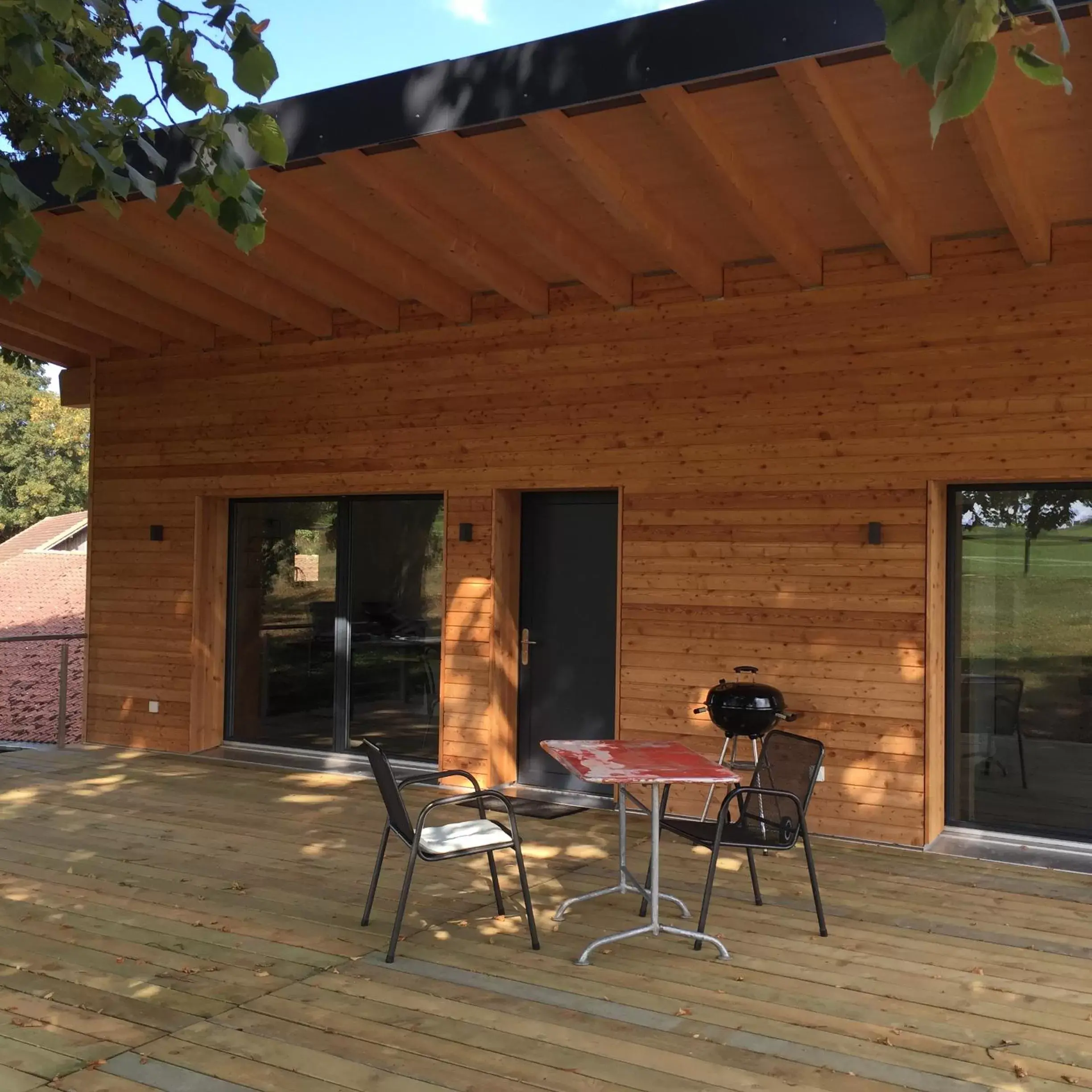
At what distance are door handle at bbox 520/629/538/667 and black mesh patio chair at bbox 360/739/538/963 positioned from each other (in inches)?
121

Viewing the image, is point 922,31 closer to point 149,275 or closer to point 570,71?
point 570,71

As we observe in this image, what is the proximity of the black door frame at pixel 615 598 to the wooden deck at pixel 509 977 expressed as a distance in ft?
3.75

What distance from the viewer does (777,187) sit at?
566 centimetres

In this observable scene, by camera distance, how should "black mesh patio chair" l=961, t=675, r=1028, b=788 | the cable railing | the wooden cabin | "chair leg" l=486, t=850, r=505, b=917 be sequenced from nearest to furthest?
"chair leg" l=486, t=850, r=505, b=917
the wooden cabin
"black mesh patio chair" l=961, t=675, r=1028, b=788
the cable railing

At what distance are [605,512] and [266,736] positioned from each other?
11.3 feet

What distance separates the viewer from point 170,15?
260cm

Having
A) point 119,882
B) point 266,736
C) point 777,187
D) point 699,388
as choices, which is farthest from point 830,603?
point 266,736

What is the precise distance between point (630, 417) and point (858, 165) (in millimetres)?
2427

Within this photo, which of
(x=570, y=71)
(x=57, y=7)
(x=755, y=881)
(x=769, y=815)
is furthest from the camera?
(x=755, y=881)

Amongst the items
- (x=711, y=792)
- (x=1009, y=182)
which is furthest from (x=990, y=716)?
(x=1009, y=182)

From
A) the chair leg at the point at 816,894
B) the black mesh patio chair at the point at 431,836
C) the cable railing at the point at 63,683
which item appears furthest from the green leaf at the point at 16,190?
the cable railing at the point at 63,683

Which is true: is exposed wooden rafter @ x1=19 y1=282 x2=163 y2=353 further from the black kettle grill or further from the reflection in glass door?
the reflection in glass door

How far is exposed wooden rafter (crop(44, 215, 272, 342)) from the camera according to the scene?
6535 millimetres

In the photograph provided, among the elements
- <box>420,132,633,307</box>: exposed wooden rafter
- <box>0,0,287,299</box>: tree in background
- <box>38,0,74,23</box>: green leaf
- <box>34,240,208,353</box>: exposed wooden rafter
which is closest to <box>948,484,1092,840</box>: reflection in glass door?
<box>420,132,633,307</box>: exposed wooden rafter
